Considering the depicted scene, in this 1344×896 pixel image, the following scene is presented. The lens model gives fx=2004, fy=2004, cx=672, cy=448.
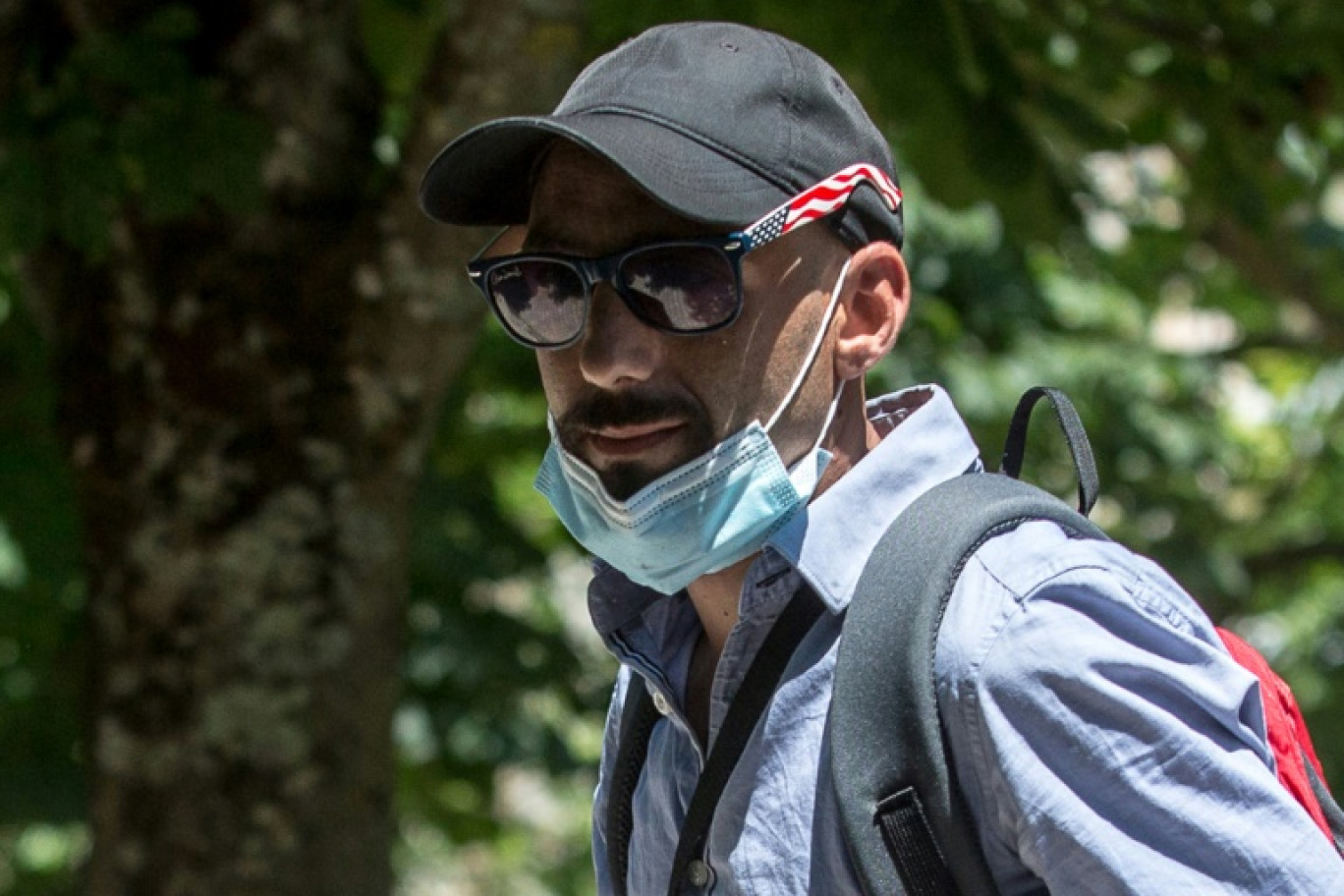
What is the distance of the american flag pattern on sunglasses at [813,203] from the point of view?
181 cm

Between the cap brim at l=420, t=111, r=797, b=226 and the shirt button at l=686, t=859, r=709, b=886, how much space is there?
1.83 feet

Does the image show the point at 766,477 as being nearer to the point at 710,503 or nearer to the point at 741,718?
the point at 710,503

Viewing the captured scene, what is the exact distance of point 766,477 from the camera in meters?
1.86

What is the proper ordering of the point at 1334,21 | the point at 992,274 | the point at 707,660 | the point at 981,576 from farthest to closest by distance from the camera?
the point at 992,274
the point at 1334,21
the point at 707,660
the point at 981,576

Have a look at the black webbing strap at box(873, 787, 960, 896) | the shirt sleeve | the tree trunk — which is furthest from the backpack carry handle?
the tree trunk

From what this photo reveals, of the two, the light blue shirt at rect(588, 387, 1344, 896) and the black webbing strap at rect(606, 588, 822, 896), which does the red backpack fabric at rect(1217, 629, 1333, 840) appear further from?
the black webbing strap at rect(606, 588, 822, 896)

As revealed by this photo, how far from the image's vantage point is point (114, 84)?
3.73m

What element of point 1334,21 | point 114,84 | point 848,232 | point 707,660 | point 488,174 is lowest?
point 707,660

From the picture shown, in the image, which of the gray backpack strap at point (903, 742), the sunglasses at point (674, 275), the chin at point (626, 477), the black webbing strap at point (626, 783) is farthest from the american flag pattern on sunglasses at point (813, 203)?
the black webbing strap at point (626, 783)

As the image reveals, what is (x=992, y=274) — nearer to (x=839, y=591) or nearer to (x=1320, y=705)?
(x=1320, y=705)

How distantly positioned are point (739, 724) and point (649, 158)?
1.63 ft

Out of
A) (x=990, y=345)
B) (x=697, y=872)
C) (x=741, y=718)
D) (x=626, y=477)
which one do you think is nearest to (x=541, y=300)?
(x=626, y=477)

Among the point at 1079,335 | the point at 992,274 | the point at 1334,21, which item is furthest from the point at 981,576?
the point at 1079,335

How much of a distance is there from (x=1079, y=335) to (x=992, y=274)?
0.63 meters
